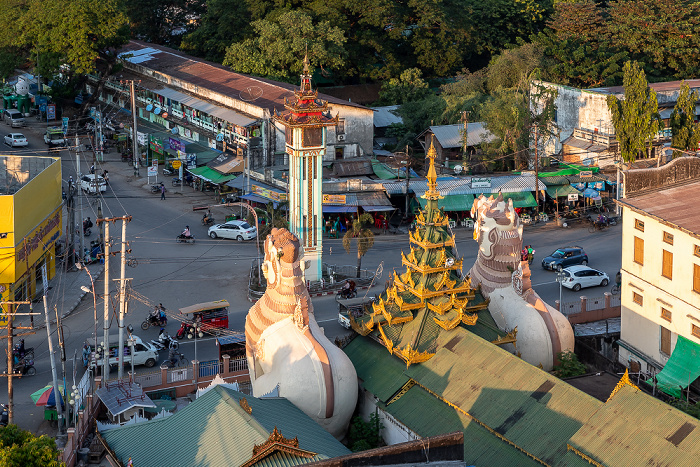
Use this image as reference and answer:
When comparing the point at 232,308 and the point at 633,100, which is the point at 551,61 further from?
the point at 232,308

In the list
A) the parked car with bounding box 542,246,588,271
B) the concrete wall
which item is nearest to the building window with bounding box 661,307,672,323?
the concrete wall

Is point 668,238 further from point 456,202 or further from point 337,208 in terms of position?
point 337,208

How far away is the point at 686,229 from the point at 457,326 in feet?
35.6

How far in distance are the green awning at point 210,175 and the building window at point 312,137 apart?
17.8 m

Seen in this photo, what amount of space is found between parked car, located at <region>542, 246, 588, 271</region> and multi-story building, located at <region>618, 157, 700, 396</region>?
1235 cm

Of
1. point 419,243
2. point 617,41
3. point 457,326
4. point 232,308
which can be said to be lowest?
point 232,308

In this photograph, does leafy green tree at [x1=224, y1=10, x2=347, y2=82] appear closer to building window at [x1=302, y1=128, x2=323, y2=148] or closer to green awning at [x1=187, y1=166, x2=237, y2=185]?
green awning at [x1=187, y1=166, x2=237, y2=185]

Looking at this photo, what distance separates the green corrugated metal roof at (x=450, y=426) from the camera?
33562 mm

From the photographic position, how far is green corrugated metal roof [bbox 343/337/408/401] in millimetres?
38938

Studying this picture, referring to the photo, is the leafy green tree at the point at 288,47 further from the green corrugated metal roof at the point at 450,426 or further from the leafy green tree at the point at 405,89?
the green corrugated metal roof at the point at 450,426

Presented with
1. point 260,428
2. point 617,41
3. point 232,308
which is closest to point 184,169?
point 232,308

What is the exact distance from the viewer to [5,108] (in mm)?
98250

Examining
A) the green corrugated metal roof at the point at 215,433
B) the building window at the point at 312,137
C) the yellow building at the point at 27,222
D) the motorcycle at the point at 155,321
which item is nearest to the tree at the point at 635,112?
the building window at the point at 312,137

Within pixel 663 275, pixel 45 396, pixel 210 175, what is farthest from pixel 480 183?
pixel 45 396
